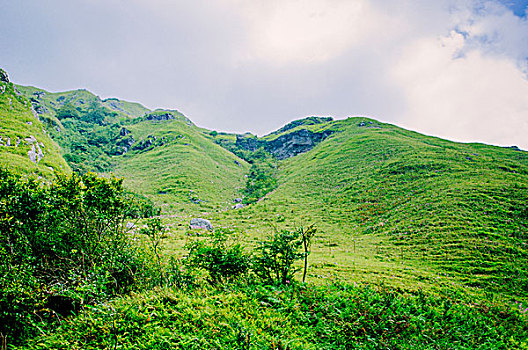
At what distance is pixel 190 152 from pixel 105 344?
91245mm

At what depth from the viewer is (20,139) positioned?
32.6 m

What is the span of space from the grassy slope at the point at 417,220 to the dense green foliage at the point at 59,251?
12243mm

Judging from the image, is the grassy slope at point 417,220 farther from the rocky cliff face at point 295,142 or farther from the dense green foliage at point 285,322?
the rocky cliff face at point 295,142

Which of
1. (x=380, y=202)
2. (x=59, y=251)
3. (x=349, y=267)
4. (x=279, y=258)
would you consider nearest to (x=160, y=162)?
(x=380, y=202)

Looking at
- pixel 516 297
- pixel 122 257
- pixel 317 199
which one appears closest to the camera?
pixel 122 257

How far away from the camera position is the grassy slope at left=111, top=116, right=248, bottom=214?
5481cm

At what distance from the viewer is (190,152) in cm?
9094

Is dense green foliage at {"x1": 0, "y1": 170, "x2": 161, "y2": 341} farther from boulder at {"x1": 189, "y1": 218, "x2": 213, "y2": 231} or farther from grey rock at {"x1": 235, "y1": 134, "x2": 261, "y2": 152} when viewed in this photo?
grey rock at {"x1": 235, "y1": 134, "x2": 261, "y2": 152}

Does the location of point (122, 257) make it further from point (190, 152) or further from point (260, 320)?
point (190, 152)

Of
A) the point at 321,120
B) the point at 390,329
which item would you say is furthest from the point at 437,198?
the point at 321,120

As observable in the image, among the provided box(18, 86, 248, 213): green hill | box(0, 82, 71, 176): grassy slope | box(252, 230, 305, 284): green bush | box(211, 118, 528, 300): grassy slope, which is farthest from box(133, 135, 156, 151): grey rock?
box(252, 230, 305, 284): green bush

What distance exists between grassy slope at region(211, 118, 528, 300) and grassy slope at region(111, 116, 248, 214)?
1722 centimetres

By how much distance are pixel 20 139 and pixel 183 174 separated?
125 feet

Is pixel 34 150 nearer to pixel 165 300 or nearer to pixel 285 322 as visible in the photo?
pixel 165 300
